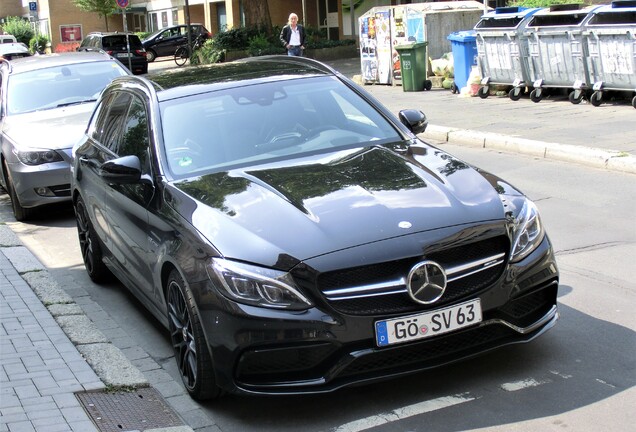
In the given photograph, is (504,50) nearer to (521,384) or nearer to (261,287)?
(521,384)

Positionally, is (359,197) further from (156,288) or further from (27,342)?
(27,342)

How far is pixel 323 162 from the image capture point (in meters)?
5.43

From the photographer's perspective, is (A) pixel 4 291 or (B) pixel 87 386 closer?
(B) pixel 87 386

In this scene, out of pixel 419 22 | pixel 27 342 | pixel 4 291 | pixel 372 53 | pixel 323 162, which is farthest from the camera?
pixel 372 53

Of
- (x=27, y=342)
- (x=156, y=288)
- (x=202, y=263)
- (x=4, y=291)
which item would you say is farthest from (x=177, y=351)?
(x=4, y=291)

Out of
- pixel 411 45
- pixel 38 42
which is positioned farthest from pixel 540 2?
pixel 38 42

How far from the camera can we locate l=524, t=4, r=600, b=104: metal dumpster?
15.4m

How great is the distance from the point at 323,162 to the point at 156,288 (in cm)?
122

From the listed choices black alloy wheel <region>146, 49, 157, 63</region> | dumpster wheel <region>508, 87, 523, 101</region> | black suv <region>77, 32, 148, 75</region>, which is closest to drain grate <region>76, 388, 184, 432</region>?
dumpster wheel <region>508, 87, 523, 101</region>

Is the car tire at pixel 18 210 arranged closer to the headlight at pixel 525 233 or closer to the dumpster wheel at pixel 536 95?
the headlight at pixel 525 233

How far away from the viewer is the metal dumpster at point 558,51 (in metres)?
15.4

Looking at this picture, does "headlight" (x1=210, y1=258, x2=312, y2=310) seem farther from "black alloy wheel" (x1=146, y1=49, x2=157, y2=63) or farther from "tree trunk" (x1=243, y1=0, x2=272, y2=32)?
"black alloy wheel" (x1=146, y1=49, x2=157, y2=63)

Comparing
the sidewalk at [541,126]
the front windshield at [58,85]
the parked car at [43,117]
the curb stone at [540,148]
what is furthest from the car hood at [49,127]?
the sidewalk at [541,126]

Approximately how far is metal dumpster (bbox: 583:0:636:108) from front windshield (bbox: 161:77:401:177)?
9381 mm
